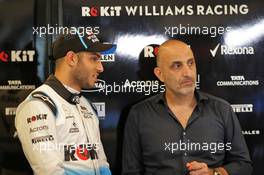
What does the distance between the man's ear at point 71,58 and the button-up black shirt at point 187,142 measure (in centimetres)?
42

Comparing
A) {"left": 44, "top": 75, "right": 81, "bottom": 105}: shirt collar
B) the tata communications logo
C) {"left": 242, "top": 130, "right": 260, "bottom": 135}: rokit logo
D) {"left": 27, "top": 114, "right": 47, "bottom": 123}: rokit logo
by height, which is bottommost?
{"left": 242, "top": 130, "right": 260, "bottom": 135}: rokit logo

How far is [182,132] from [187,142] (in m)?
0.05

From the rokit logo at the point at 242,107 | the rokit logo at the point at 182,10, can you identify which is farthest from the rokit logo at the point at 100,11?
the rokit logo at the point at 242,107

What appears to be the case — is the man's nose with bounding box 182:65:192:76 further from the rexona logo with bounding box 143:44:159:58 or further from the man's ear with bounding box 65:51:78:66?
the man's ear with bounding box 65:51:78:66

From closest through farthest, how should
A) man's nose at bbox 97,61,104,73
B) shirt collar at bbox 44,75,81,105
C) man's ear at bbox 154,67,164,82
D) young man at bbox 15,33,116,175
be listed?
young man at bbox 15,33,116,175 → shirt collar at bbox 44,75,81,105 → man's nose at bbox 97,61,104,73 → man's ear at bbox 154,67,164,82

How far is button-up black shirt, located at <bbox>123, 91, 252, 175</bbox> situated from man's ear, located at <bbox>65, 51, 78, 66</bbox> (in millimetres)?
420

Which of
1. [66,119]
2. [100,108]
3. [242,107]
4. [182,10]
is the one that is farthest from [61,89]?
[242,107]

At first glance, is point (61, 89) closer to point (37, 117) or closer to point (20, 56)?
point (37, 117)

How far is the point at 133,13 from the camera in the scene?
2.01m

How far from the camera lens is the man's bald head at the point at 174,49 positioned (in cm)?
187

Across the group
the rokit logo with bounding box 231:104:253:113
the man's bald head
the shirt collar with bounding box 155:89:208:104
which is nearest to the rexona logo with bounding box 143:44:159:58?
the man's bald head

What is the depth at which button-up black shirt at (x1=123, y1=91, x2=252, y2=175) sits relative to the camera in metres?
1.86

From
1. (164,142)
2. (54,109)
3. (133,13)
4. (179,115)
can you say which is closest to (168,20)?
(133,13)

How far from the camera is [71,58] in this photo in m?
1.75
